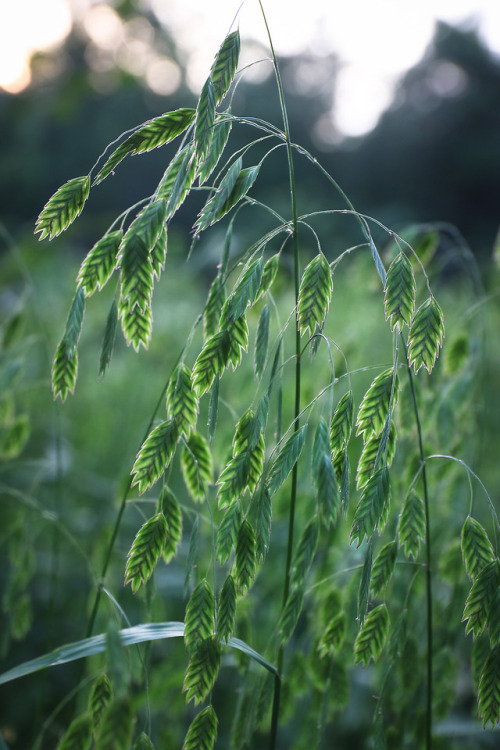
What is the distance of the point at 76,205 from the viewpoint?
1.98 feet

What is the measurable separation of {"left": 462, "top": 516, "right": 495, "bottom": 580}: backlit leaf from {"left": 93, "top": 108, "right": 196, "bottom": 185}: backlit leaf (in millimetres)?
551

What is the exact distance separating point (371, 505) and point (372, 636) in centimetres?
21

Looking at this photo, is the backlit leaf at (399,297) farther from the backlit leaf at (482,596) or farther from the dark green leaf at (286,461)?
the backlit leaf at (482,596)

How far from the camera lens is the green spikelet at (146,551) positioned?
2.01 feet

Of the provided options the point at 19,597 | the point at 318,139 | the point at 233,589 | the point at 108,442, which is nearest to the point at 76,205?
the point at 233,589

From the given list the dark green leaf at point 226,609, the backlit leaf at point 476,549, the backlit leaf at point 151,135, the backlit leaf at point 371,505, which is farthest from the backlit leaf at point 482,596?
the backlit leaf at point 151,135

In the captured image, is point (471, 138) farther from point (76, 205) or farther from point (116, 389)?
point (76, 205)

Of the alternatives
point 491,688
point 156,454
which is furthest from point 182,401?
point 491,688

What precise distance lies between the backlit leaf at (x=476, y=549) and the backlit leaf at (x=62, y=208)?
56 cm

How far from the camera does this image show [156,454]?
2.03 ft

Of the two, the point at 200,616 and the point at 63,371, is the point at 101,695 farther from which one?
the point at 63,371

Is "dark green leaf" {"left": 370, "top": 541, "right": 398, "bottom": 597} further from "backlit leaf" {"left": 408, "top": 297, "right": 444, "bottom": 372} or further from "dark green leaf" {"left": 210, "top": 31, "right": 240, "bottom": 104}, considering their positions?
"dark green leaf" {"left": 210, "top": 31, "right": 240, "bottom": 104}

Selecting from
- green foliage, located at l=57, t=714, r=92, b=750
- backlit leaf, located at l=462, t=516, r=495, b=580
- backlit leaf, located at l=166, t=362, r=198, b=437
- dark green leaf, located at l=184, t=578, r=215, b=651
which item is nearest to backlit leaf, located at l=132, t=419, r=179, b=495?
backlit leaf, located at l=166, t=362, r=198, b=437

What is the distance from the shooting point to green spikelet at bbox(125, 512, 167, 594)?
2.01 ft
